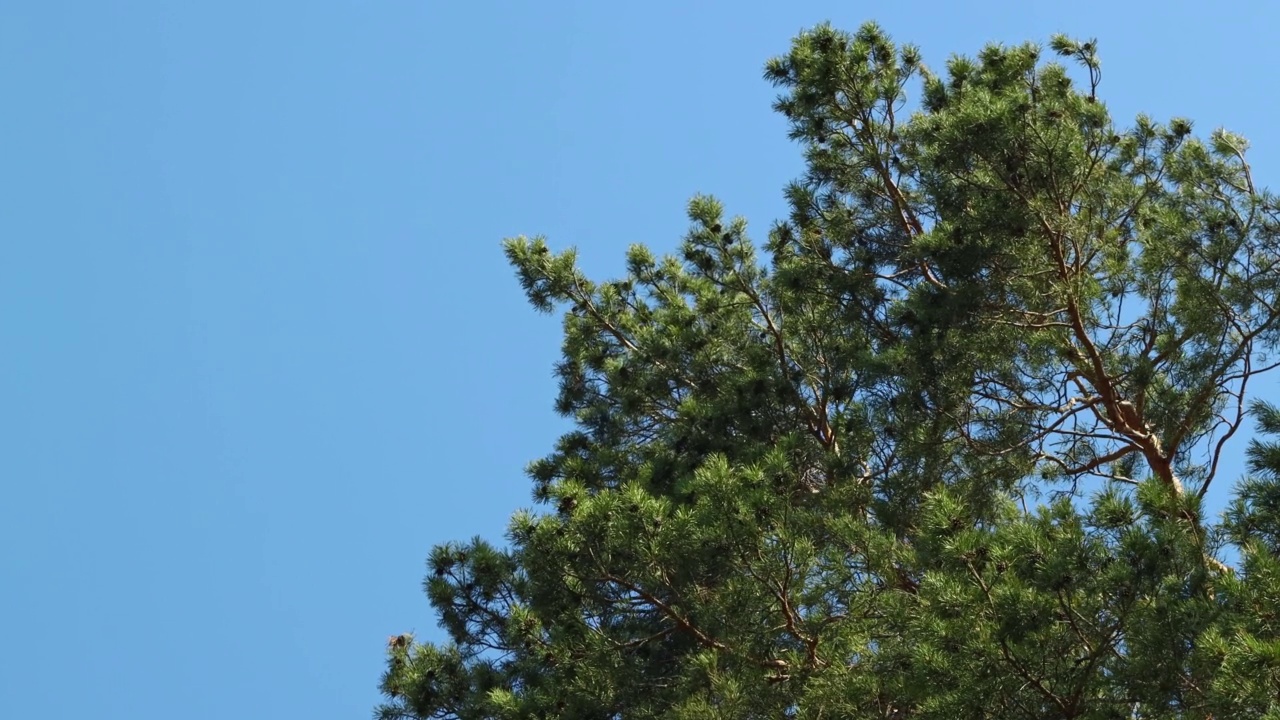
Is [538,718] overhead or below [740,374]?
below

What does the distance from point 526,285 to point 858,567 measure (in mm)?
4402

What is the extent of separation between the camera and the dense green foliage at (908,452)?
19.0 feet

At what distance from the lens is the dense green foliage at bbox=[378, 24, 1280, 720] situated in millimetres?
5797

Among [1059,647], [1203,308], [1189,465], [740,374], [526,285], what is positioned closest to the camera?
→ [1059,647]

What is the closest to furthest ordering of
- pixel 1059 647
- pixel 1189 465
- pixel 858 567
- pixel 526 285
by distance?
pixel 1059 647
pixel 858 567
pixel 1189 465
pixel 526 285

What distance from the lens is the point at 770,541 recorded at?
7000 millimetres

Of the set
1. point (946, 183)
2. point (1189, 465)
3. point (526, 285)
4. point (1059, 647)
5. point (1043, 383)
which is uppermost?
point (526, 285)

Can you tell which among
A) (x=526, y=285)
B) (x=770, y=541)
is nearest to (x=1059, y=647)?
(x=770, y=541)

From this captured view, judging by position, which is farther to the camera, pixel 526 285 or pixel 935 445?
pixel 526 285

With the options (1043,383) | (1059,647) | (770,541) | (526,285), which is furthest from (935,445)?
(526,285)

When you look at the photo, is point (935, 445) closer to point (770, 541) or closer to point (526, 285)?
point (770, 541)

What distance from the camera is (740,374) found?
31.7 feet

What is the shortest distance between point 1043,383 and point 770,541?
2.72 m

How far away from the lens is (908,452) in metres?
8.70
